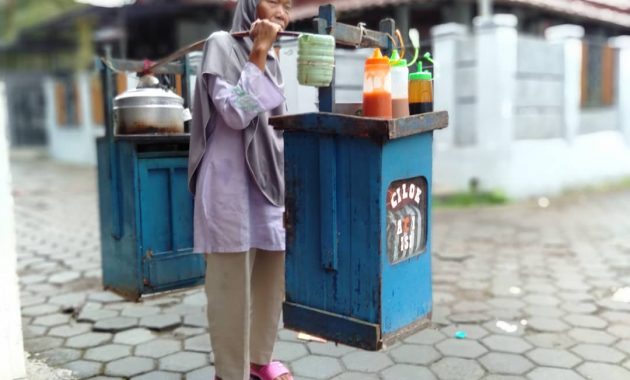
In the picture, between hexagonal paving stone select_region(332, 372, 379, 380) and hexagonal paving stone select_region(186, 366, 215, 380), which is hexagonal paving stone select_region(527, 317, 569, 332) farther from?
hexagonal paving stone select_region(186, 366, 215, 380)

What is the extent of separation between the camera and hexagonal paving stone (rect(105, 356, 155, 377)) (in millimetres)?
2996

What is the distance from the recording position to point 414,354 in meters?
3.18

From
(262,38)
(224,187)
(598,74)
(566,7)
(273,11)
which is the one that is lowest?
(224,187)

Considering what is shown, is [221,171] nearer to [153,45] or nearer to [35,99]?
[153,45]

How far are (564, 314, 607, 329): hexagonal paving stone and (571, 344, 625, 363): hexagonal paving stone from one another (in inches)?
13.4

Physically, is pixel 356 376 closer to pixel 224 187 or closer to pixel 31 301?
pixel 224 187

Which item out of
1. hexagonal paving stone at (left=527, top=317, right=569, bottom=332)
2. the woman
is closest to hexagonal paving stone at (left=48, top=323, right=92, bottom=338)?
the woman

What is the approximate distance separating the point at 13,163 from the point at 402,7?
11.7 meters

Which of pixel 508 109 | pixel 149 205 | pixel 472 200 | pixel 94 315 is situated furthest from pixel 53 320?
pixel 508 109

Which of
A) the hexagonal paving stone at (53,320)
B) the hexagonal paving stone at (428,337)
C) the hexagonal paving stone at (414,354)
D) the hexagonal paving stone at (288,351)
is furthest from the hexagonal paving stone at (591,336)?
the hexagonal paving stone at (53,320)

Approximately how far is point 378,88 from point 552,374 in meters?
1.71

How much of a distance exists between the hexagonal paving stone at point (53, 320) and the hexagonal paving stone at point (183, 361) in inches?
38.8

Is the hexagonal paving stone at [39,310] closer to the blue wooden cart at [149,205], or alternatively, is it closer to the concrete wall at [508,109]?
the blue wooden cart at [149,205]

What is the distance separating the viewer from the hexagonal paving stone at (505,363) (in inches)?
116
